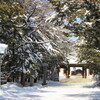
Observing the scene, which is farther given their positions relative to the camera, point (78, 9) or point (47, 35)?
point (47, 35)

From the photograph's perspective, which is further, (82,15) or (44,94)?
(44,94)

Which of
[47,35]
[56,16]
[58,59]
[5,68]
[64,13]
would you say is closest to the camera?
[64,13]

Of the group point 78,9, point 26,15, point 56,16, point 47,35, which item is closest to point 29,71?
point 47,35

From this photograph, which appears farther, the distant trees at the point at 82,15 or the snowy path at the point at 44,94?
the snowy path at the point at 44,94

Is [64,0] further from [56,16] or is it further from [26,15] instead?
[26,15]

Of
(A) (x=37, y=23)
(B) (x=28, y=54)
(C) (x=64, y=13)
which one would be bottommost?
(B) (x=28, y=54)

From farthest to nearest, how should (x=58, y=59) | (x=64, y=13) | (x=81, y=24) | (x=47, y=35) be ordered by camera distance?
1. (x=58, y=59)
2. (x=47, y=35)
3. (x=64, y=13)
4. (x=81, y=24)

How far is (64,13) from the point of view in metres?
10.9

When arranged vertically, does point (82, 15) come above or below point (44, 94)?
above

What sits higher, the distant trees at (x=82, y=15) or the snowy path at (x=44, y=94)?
the distant trees at (x=82, y=15)

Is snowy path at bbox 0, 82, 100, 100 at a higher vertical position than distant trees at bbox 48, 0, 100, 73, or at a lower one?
lower

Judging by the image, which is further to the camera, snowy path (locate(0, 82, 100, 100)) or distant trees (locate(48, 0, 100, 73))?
snowy path (locate(0, 82, 100, 100))

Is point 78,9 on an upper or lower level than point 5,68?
upper

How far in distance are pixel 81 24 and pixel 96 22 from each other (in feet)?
2.22
